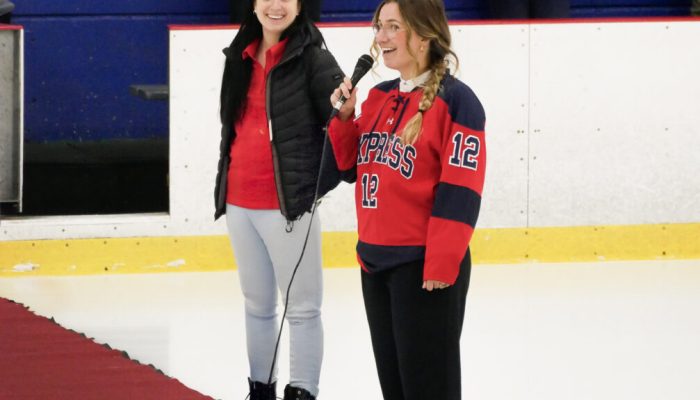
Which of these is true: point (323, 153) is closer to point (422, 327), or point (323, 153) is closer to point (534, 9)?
point (422, 327)

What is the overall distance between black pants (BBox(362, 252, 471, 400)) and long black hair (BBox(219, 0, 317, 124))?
2.85 ft

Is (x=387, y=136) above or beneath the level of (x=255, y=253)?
above

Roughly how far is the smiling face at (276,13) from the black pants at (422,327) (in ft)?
2.93

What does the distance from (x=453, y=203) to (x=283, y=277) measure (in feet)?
2.99

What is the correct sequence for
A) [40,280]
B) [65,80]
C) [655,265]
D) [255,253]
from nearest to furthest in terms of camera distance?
[255,253] < [40,280] < [655,265] < [65,80]

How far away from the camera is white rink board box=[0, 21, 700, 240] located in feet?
18.7

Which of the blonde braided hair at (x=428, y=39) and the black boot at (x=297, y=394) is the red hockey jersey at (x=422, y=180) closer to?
the blonde braided hair at (x=428, y=39)

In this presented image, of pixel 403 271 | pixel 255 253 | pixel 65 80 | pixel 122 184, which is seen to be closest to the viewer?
pixel 403 271

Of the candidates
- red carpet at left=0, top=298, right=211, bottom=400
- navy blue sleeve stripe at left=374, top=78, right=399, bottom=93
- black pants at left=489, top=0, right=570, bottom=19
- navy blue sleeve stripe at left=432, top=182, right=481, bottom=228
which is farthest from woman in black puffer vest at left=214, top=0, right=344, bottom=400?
black pants at left=489, top=0, right=570, bottom=19

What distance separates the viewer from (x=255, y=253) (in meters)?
3.26

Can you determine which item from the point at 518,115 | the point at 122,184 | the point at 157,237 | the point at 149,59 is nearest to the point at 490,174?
the point at 518,115

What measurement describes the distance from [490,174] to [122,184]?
230 centimetres

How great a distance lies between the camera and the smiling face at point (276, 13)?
3.14m

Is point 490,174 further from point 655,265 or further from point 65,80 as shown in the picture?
point 65,80
